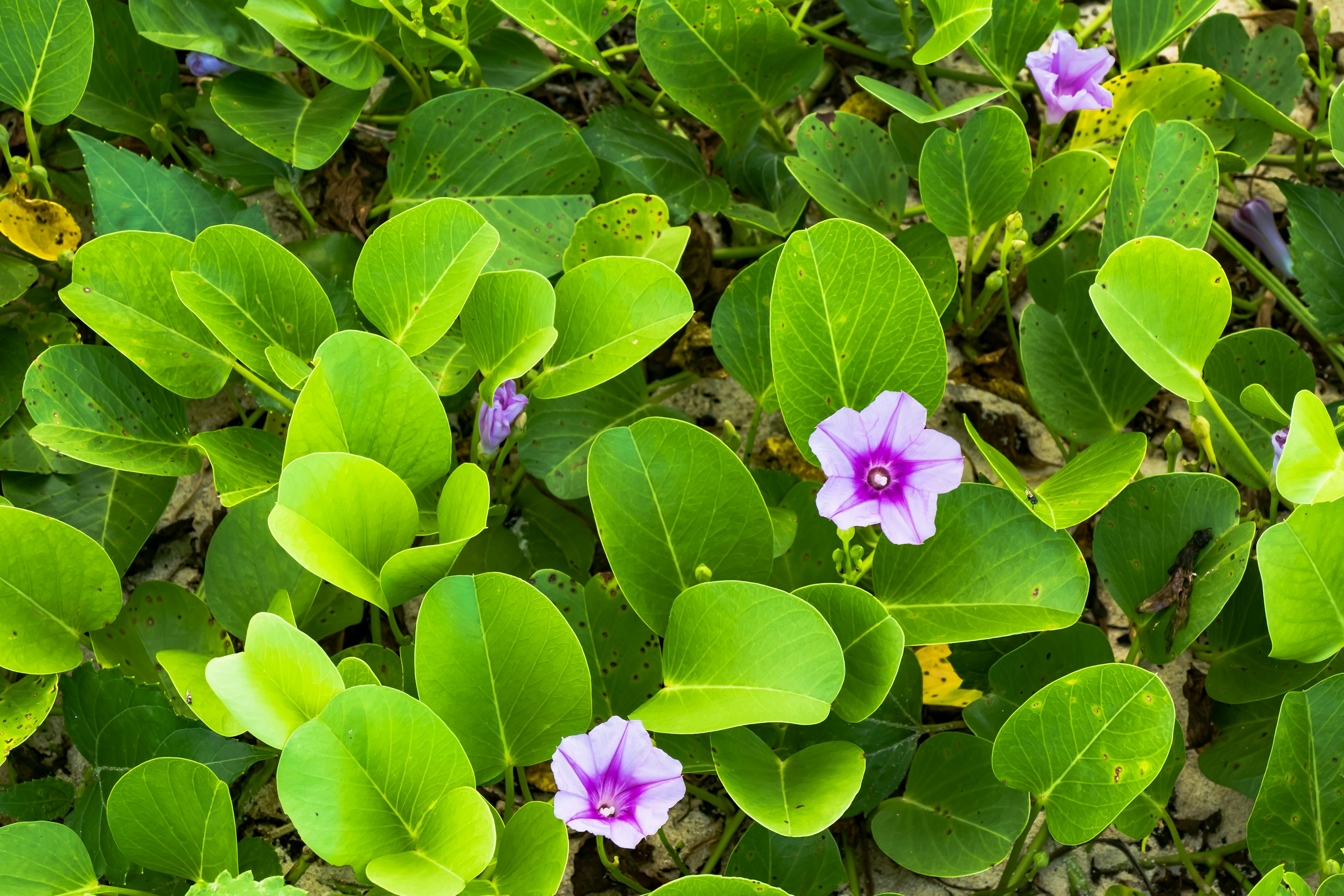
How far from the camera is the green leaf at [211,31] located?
1.29 meters

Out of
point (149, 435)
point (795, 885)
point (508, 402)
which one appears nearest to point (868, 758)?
point (795, 885)

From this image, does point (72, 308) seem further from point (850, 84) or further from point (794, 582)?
point (850, 84)

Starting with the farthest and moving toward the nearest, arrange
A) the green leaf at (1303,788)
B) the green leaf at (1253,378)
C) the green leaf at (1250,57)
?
the green leaf at (1250,57) < the green leaf at (1253,378) < the green leaf at (1303,788)

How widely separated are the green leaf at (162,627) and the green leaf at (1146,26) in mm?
1398

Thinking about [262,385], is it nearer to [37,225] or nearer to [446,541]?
[446,541]

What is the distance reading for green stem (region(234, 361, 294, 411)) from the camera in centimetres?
111

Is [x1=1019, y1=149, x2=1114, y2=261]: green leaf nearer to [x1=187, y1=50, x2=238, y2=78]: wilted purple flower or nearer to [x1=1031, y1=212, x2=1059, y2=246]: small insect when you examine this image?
[x1=1031, y1=212, x2=1059, y2=246]: small insect

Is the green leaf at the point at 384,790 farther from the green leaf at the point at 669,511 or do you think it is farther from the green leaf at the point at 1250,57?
the green leaf at the point at 1250,57

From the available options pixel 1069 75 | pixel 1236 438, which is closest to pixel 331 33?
pixel 1069 75

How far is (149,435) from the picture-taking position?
44.9 inches

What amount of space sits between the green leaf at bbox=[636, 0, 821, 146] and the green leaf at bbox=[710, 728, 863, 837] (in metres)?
0.82

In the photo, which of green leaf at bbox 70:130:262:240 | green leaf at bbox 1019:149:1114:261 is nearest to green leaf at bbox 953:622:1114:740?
green leaf at bbox 1019:149:1114:261

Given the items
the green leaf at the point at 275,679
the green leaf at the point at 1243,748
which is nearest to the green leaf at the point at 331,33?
the green leaf at the point at 275,679

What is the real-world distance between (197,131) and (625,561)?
1.07 m
